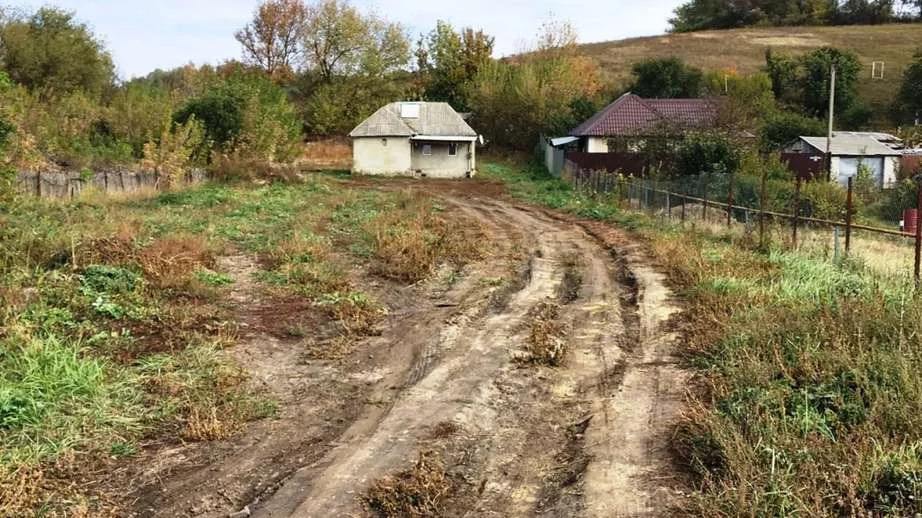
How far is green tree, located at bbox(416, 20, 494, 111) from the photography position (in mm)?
55406

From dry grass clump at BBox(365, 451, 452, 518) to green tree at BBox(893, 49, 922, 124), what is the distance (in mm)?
56260

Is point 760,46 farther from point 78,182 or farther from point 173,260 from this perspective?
point 173,260

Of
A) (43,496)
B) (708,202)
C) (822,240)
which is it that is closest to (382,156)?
(708,202)

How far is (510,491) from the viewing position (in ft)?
17.0

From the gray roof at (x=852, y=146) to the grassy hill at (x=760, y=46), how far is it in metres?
25.0

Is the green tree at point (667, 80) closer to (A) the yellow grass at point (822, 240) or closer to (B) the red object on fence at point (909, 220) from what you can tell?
(B) the red object on fence at point (909, 220)

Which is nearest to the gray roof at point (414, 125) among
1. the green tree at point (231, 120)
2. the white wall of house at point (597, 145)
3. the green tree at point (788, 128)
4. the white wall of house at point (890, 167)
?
the white wall of house at point (597, 145)

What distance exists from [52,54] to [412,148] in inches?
708

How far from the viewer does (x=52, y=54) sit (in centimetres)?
3638

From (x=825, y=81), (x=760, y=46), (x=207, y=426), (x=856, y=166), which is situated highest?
(x=760, y=46)

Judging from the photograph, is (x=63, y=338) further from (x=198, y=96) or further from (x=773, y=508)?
(x=198, y=96)

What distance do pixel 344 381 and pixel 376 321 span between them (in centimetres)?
214

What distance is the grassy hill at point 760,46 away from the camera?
2667 inches

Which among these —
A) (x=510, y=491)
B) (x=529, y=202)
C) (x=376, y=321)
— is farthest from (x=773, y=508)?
(x=529, y=202)
